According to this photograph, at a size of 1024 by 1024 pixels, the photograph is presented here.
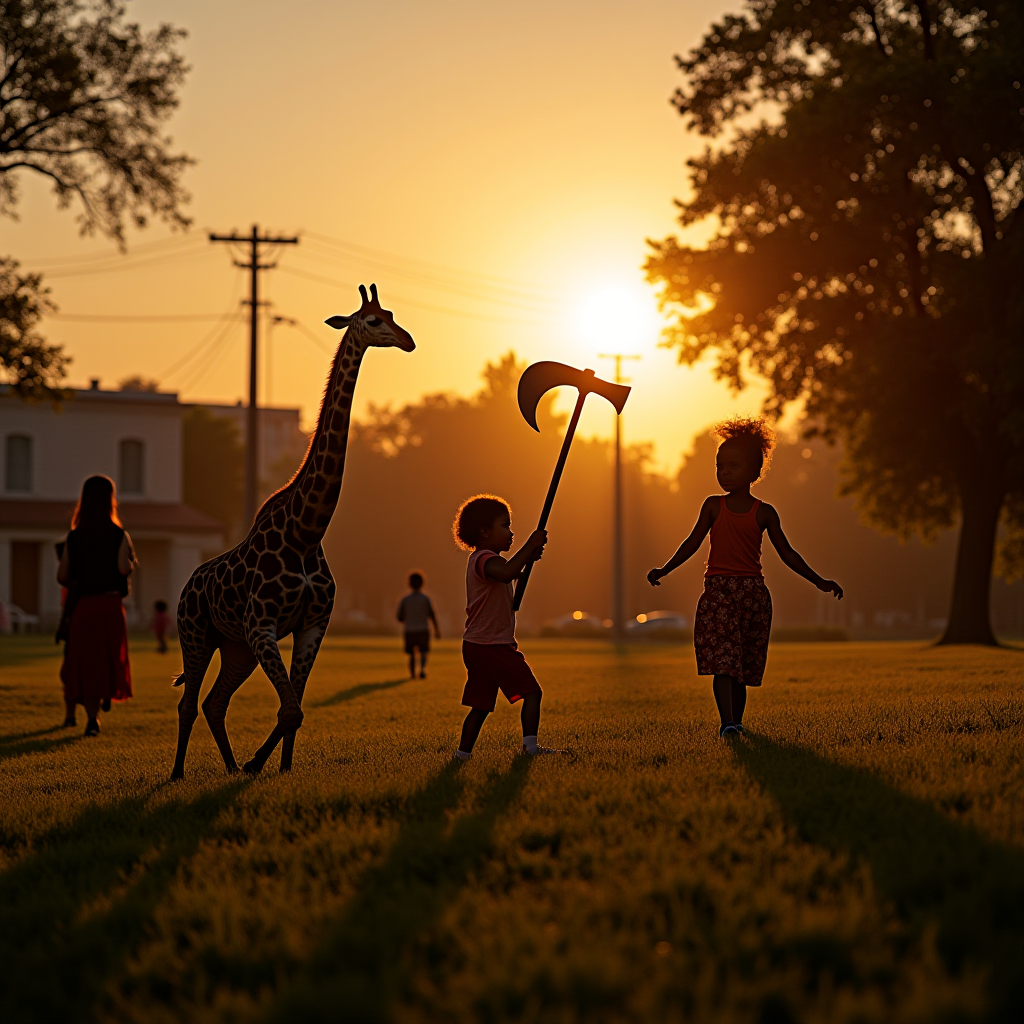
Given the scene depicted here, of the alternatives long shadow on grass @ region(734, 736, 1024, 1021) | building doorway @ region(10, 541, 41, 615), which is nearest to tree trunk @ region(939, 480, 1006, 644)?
long shadow on grass @ region(734, 736, 1024, 1021)

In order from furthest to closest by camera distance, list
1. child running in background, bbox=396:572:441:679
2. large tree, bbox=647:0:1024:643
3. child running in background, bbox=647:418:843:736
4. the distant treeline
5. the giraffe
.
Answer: the distant treeline < large tree, bbox=647:0:1024:643 < child running in background, bbox=396:572:441:679 < child running in background, bbox=647:418:843:736 < the giraffe

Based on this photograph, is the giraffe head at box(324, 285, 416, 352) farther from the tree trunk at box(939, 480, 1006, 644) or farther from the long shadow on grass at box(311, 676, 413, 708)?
the tree trunk at box(939, 480, 1006, 644)

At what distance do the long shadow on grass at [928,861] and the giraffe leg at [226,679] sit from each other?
3.97 meters

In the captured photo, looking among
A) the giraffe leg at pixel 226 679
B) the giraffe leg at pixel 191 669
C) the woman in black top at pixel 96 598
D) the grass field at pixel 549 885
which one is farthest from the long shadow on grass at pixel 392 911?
the woman in black top at pixel 96 598

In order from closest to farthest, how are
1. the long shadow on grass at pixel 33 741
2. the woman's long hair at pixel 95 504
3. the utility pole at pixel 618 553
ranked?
the long shadow on grass at pixel 33 741, the woman's long hair at pixel 95 504, the utility pole at pixel 618 553

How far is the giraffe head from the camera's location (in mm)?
9086

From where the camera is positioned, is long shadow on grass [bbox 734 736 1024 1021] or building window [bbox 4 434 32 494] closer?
long shadow on grass [bbox 734 736 1024 1021]

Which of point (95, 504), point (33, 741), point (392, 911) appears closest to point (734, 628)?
point (392, 911)

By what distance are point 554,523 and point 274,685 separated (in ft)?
255

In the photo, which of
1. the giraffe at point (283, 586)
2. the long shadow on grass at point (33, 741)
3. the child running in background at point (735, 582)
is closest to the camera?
the giraffe at point (283, 586)

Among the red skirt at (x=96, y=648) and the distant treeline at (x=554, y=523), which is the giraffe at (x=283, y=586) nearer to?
the red skirt at (x=96, y=648)

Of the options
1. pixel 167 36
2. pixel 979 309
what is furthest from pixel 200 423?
pixel 979 309

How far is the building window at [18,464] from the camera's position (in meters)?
54.8

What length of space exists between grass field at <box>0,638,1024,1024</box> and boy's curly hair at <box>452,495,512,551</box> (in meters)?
1.40
